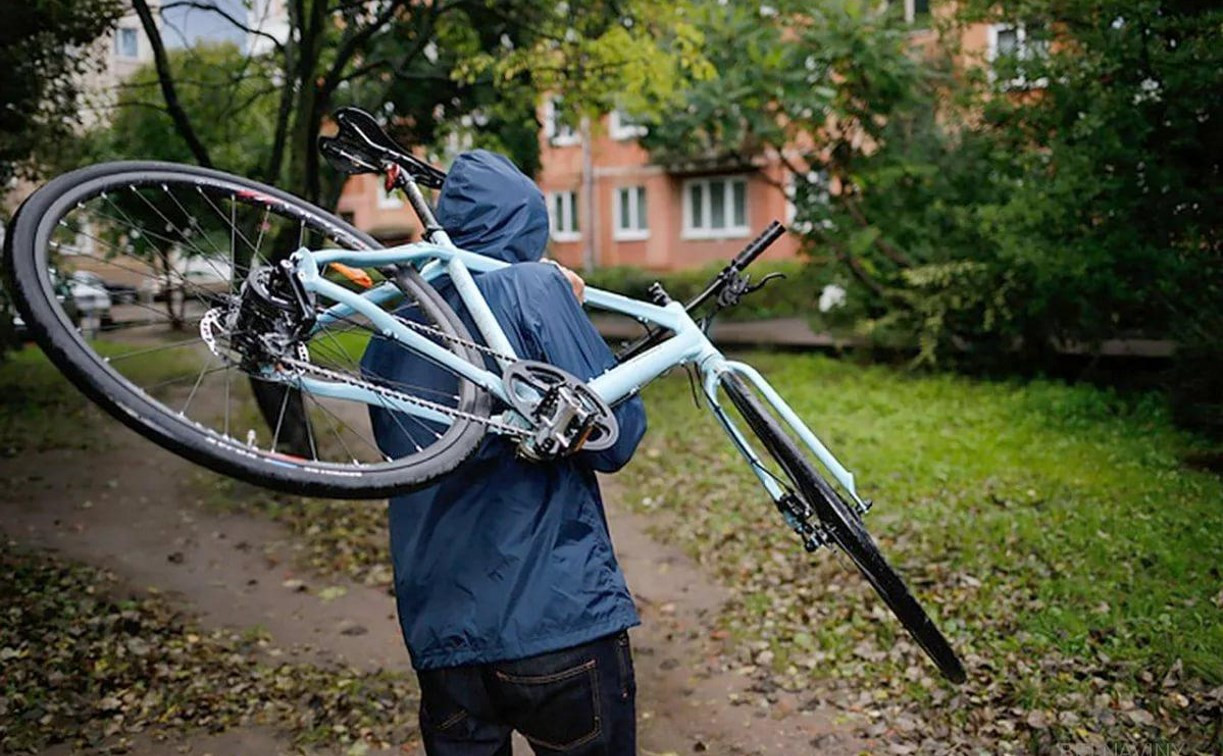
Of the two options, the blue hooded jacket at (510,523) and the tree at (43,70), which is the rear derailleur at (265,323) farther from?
the tree at (43,70)

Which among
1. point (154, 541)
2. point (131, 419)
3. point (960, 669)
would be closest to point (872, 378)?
point (154, 541)

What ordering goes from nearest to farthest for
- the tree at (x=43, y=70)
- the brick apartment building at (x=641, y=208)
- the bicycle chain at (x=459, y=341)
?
the bicycle chain at (x=459, y=341) → the tree at (x=43, y=70) → the brick apartment building at (x=641, y=208)

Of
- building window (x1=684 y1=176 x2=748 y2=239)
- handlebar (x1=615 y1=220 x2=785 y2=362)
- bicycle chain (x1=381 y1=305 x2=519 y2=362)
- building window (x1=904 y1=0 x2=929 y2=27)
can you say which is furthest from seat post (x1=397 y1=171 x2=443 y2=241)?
building window (x1=684 y1=176 x2=748 y2=239)

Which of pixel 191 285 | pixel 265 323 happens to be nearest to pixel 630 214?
pixel 191 285

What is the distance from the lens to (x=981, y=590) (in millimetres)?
6770

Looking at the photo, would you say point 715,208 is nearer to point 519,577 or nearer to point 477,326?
point 477,326

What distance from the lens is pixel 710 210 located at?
35094mm

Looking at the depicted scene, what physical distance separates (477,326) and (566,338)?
24 centimetres

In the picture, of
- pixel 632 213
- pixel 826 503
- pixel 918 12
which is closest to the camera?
pixel 826 503

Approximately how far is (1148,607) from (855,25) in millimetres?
9823

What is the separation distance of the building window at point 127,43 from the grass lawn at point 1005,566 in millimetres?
5895

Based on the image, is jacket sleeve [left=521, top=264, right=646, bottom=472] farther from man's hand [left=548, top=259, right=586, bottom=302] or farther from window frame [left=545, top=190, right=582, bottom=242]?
window frame [left=545, top=190, right=582, bottom=242]

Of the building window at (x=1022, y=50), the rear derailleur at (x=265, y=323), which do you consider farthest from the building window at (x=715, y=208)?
the rear derailleur at (x=265, y=323)

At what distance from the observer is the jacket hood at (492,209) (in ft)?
9.85
